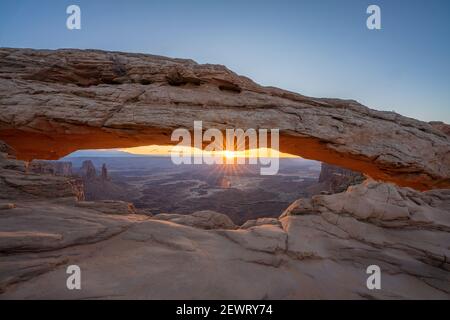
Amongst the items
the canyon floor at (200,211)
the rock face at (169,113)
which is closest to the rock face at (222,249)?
the canyon floor at (200,211)

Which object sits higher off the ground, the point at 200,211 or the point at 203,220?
the point at 200,211

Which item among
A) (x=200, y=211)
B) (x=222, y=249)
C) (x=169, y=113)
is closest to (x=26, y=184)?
(x=169, y=113)

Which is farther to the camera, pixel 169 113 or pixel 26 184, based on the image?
pixel 169 113

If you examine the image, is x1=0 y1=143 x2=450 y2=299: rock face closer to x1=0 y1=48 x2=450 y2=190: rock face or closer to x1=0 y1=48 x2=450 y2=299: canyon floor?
x1=0 y1=48 x2=450 y2=299: canyon floor

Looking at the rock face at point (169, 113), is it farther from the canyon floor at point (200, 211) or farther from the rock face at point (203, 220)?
the rock face at point (203, 220)

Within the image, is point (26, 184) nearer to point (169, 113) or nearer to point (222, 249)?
point (169, 113)

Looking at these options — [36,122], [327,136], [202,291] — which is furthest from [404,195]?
[36,122]
